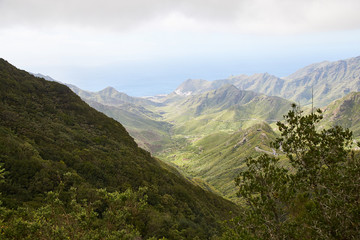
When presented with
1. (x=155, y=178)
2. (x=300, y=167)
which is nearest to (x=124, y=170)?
(x=155, y=178)

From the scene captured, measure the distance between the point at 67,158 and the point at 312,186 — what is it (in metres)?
63.0

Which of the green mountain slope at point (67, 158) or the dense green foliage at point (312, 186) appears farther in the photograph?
the green mountain slope at point (67, 158)

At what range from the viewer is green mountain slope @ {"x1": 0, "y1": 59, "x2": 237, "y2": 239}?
144ft

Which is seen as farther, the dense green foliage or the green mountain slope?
the green mountain slope

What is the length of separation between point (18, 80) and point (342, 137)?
13047cm

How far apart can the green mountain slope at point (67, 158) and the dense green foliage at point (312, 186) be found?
25360 millimetres

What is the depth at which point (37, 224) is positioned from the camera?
1823cm

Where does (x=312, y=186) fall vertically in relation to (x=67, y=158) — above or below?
above

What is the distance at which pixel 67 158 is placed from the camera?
61.9m

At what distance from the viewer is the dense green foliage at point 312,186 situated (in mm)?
18078

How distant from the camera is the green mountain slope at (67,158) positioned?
4397 cm

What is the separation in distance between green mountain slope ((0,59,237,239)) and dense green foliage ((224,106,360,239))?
83.2 ft

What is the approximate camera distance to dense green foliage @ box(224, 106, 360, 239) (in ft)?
59.3

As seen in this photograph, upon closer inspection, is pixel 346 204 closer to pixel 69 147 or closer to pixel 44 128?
pixel 69 147
